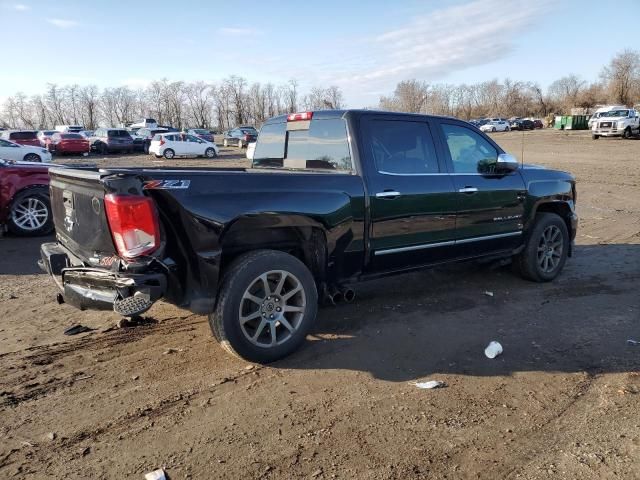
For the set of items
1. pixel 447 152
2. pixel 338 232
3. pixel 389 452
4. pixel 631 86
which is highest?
pixel 631 86

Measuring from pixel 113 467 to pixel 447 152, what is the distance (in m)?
4.00

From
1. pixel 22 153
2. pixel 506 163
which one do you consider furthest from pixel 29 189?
pixel 22 153

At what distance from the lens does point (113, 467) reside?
2742 mm

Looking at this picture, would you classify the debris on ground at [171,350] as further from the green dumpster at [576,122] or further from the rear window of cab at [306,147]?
the green dumpster at [576,122]

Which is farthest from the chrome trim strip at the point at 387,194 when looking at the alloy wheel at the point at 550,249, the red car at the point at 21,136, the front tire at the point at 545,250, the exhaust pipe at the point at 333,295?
the red car at the point at 21,136

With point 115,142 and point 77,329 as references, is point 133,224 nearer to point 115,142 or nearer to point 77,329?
point 77,329

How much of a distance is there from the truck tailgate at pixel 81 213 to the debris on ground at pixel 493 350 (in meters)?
2.94

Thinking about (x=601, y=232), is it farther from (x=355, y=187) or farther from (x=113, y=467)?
(x=113, y=467)

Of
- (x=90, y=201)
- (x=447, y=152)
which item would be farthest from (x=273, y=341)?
(x=447, y=152)

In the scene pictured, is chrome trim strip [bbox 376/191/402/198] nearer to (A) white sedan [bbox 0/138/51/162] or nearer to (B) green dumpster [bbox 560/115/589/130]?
(A) white sedan [bbox 0/138/51/162]

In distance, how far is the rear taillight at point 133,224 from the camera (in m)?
3.27

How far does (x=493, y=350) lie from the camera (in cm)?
415

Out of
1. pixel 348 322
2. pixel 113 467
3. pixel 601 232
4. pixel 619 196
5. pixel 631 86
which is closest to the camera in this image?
pixel 113 467

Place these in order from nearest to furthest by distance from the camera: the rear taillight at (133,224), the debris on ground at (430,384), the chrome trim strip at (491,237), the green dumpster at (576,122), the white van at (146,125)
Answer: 1. the rear taillight at (133,224)
2. the debris on ground at (430,384)
3. the chrome trim strip at (491,237)
4. the white van at (146,125)
5. the green dumpster at (576,122)
